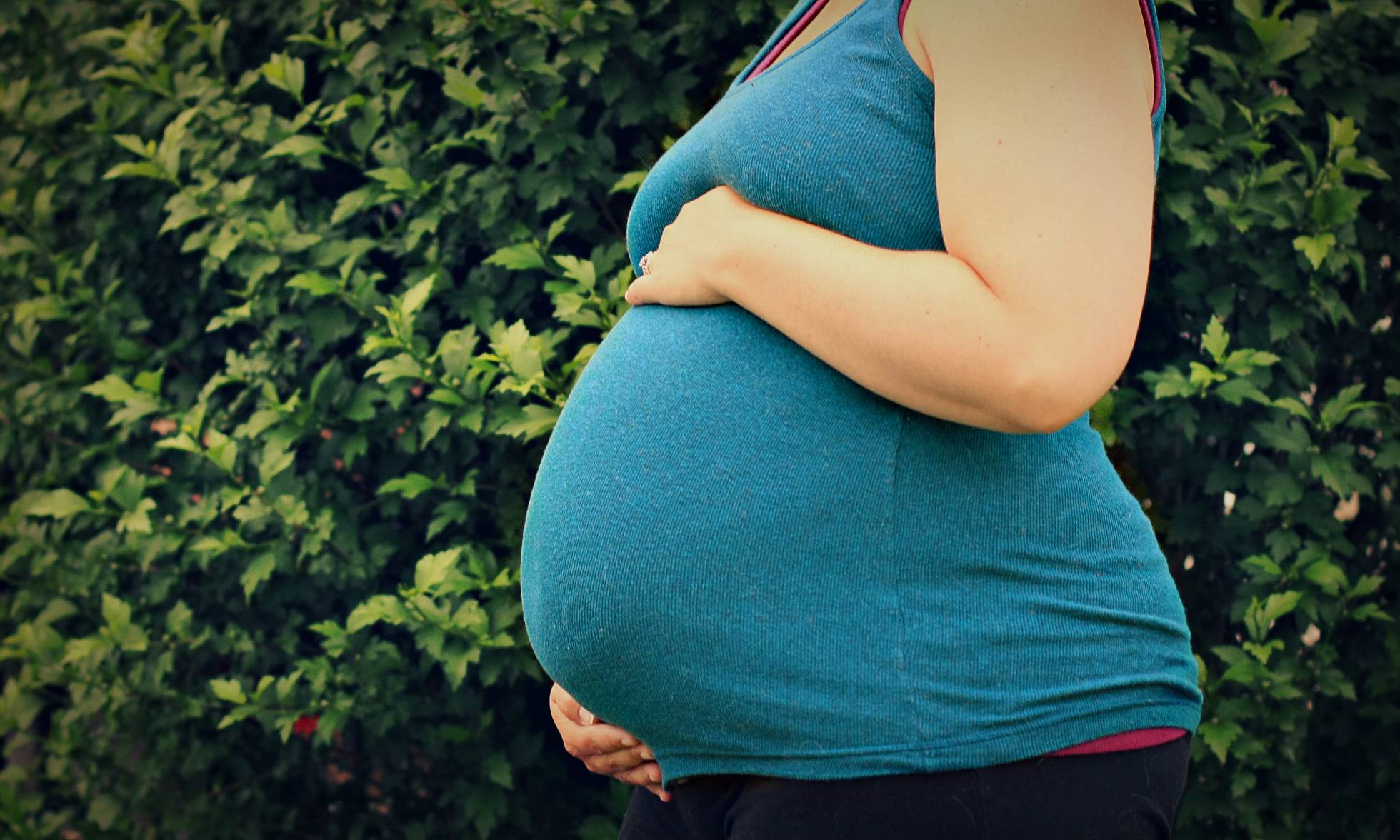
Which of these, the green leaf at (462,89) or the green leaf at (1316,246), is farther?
the green leaf at (462,89)

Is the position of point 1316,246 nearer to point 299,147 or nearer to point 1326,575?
point 1326,575

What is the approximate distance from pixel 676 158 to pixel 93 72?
2376 millimetres

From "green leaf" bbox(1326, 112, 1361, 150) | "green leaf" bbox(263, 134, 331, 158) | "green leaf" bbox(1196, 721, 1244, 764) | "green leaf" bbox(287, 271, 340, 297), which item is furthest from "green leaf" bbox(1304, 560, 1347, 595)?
"green leaf" bbox(263, 134, 331, 158)

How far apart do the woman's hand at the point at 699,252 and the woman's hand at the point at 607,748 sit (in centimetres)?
45

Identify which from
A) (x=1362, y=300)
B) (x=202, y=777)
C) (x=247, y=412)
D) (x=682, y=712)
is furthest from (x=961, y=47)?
(x=202, y=777)

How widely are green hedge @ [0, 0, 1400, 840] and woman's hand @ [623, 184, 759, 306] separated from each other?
106 centimetres

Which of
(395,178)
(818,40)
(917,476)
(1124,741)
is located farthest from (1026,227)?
(395,178)

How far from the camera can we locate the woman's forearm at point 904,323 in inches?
35.9

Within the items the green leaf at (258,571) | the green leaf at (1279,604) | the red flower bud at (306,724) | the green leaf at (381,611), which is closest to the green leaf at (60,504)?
the green leaf at (258,571)

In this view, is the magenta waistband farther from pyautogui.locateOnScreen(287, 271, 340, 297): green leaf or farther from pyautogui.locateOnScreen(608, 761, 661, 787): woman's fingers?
pyautogui.locateOnScreen(287, 271, 340, 297): green leaf

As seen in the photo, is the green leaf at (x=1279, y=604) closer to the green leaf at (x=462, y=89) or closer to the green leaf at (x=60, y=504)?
the green leaf at (x=462, y=89)

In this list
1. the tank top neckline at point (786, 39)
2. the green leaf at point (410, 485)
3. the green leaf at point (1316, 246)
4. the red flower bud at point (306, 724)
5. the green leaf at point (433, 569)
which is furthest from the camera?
→ the red flower bud at point (306, 724)

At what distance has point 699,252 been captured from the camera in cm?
114

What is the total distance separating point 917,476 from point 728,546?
0.57 feet
